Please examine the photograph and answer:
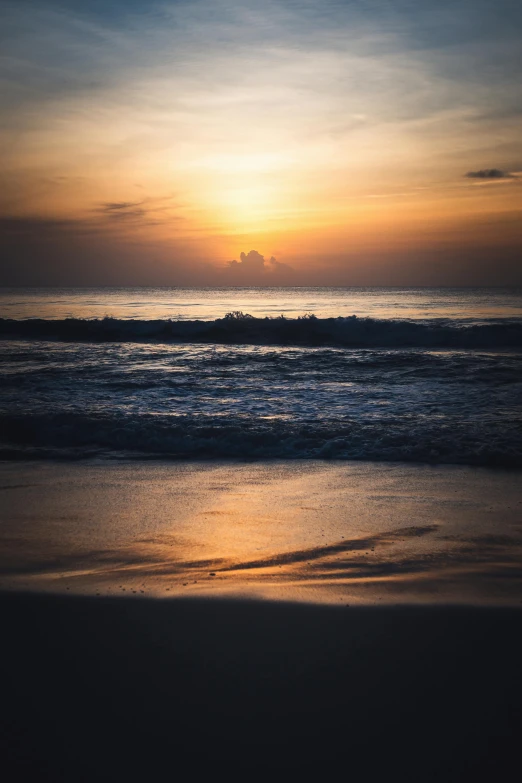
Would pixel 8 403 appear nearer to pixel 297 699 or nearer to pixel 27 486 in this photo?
pixel 27 486

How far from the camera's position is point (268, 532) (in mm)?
4387

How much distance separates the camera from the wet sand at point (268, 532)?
3.43 metres

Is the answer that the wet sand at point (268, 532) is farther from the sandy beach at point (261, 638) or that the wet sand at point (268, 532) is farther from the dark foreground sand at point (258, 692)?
the dark foreground sand at point (258, 692)

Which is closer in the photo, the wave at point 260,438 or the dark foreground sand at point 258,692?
the dark foreground sand at point 258,692

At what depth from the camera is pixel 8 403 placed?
1003 centimetres

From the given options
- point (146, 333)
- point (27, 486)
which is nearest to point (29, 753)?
point (27, 486)

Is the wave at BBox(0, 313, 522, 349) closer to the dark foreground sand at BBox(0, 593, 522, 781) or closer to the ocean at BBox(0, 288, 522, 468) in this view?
the ocean at BBox(0, 288, 522, 468)

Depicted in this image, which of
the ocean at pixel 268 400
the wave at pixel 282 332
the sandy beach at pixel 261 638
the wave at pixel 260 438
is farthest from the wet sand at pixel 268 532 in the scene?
the wave at pixel 282 332

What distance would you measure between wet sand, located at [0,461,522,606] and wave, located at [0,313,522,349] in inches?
682

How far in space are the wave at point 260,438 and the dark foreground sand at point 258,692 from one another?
3.99 meters

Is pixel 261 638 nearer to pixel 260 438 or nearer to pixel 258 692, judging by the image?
pixel 258 692

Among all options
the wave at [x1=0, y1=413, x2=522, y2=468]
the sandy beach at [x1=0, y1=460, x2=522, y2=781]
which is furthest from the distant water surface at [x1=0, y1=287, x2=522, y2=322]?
the sandy beach at [x1=0, y1=460, x2=522, y2=781]

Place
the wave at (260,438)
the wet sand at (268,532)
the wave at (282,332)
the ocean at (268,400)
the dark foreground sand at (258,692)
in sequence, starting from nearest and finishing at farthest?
the dark foreground sand at (258,692)
the wet sand at (268,532)
the wave at (260,438)
the ocean at (268,400)
the wave at (282,332)

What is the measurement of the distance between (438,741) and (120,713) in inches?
51.4
